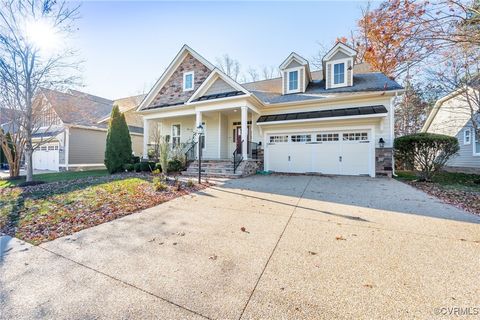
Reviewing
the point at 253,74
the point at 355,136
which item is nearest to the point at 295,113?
the point at 355,136

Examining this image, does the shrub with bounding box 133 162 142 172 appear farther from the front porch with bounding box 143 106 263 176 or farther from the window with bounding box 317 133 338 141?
the window with bounding box 317 133 338 141

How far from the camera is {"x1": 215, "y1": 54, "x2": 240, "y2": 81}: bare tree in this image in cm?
2843

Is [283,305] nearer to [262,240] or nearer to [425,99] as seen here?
[262,240]

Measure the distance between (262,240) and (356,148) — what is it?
922 cm

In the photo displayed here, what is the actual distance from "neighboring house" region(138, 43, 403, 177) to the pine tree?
6.93ft

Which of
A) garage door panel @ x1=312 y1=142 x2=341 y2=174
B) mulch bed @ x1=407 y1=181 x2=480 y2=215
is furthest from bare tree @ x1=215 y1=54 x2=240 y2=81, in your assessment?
mulch bed @ x1=407 y1=181 x2=480 y2=215

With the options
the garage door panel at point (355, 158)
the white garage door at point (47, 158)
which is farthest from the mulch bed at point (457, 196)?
the white garage door at point (47, 158)

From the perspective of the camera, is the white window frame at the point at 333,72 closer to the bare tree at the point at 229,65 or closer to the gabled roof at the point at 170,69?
the gabled roof at the point at 170,69

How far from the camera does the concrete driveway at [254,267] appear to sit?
205cm

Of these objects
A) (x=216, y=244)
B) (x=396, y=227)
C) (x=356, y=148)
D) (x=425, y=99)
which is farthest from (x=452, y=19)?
(x=425, y=99)

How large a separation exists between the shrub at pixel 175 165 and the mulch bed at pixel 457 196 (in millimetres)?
10941

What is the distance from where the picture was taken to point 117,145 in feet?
42.3

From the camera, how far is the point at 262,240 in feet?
11.5

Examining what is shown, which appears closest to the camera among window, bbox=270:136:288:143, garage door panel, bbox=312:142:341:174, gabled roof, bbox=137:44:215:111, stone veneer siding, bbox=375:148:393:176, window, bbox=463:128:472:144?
stone veneer siding, bbox=375:148:393:176
